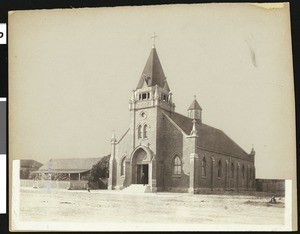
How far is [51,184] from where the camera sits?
151 inches

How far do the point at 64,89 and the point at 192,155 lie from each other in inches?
43.8

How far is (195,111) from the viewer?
3688 mm

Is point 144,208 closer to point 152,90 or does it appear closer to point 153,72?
point 152,90

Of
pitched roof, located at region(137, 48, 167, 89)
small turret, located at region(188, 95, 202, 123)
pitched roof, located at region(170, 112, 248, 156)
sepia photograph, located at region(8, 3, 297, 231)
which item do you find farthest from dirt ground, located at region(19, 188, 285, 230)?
pitched roof, located at region(137, 48, 167, 89)

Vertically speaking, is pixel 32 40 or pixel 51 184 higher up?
pixel 32 40

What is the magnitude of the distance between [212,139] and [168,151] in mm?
345

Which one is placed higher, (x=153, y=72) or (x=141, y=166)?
(x=153, y=72)

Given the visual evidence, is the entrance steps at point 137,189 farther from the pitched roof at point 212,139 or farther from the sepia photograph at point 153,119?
the pitched roof at point 212,139

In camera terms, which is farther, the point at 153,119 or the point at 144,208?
the point at 153,119

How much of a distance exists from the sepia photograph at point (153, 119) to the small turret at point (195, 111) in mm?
11

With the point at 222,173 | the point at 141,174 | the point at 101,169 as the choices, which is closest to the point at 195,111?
the point at 222,173

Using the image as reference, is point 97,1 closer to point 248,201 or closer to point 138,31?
point 138,31

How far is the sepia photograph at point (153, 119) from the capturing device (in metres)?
Result: 3.62

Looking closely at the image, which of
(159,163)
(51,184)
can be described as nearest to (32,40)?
(51,184)
